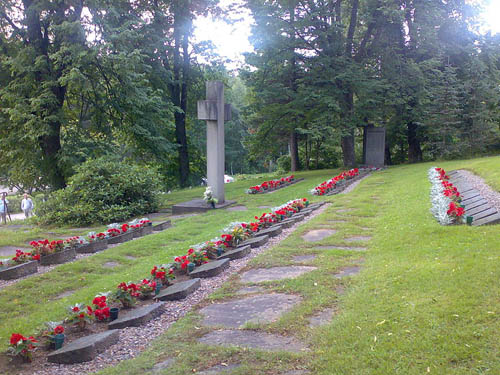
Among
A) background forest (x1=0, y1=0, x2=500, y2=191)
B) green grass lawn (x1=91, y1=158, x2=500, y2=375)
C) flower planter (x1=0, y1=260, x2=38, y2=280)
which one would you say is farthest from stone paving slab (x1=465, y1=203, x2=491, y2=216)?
background forest (x1=0, y1=0, x2=500, y2=191)

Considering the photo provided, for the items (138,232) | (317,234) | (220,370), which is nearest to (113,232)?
(138,232)

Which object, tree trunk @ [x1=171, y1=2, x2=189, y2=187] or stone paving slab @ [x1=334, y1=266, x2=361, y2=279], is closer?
stone paving slab @ [x1=334, y1=266, x2=361, y2=279]

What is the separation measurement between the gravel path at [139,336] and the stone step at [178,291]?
59 mm

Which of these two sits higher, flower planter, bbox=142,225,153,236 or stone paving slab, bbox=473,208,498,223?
stone paving slab, bbox=473,208,498,223

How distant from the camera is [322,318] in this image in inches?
145

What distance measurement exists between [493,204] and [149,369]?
7.06 m

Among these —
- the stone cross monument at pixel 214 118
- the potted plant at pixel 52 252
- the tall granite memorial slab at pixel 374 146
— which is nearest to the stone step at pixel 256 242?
the potted plant at pixel 52 252

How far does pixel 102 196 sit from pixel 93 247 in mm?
4485

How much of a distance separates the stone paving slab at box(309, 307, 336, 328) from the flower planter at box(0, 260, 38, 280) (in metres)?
4.63

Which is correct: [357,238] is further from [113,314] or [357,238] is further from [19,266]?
[19,266]

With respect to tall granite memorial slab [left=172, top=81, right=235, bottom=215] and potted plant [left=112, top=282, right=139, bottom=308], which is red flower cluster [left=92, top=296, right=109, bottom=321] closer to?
potted plant [left=112, top=282, right=139, bottom=308]

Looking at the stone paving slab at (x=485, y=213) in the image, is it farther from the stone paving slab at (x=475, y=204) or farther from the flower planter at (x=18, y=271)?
the flower planter at (x=18, y=271)

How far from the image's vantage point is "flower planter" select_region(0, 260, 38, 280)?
235 inches

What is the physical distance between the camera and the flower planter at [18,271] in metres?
5.97
